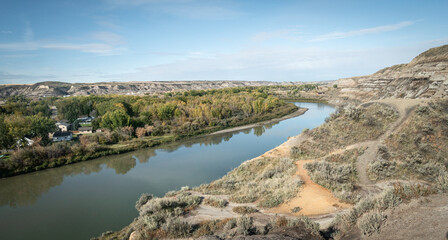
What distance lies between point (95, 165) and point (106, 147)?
5.51 m

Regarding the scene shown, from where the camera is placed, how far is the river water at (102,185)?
16297 millimetres

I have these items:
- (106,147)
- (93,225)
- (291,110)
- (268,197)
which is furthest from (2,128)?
(291,110)

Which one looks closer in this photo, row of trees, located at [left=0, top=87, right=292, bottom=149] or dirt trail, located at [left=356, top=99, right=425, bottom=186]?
dirt trail, located at [left=356, top=99, right=425, bottom=186]

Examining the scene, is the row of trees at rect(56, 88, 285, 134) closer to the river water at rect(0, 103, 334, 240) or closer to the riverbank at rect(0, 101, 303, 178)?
the riverbank at rect(0, 101, 303, 178)

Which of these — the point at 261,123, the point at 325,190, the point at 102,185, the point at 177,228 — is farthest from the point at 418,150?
the point at 261,123

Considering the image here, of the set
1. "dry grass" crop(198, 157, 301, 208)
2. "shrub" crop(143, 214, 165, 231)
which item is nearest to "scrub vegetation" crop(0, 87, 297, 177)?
"dry grass" crop(198, 157, 301, 208)

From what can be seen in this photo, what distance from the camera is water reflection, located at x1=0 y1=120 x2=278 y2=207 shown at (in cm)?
2175

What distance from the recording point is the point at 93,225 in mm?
15969

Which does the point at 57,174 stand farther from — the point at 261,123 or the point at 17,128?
the point at 261,123

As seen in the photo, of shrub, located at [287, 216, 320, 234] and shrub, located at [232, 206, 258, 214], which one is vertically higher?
shrub, located at [287, 216, 320, 234]

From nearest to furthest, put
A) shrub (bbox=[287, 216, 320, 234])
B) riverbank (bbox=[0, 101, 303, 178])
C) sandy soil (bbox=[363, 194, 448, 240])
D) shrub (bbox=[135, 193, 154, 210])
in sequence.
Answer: sandy soil (bbox=[363, 194, 448, 240]) → shrub (bbox=[287, 216, 320, 234]) → shrub (bbox=[135, 193, 154, 210]) → riverbank (bbox=[0, 101, 303, 178])

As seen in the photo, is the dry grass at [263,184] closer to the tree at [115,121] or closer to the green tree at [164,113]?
the tree at [115,121]

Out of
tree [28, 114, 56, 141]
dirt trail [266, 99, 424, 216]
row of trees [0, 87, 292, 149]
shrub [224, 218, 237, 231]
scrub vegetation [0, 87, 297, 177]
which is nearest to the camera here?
shrub [224, 218, 237, 231]

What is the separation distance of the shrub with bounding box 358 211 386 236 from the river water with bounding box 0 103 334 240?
14.3 meters
